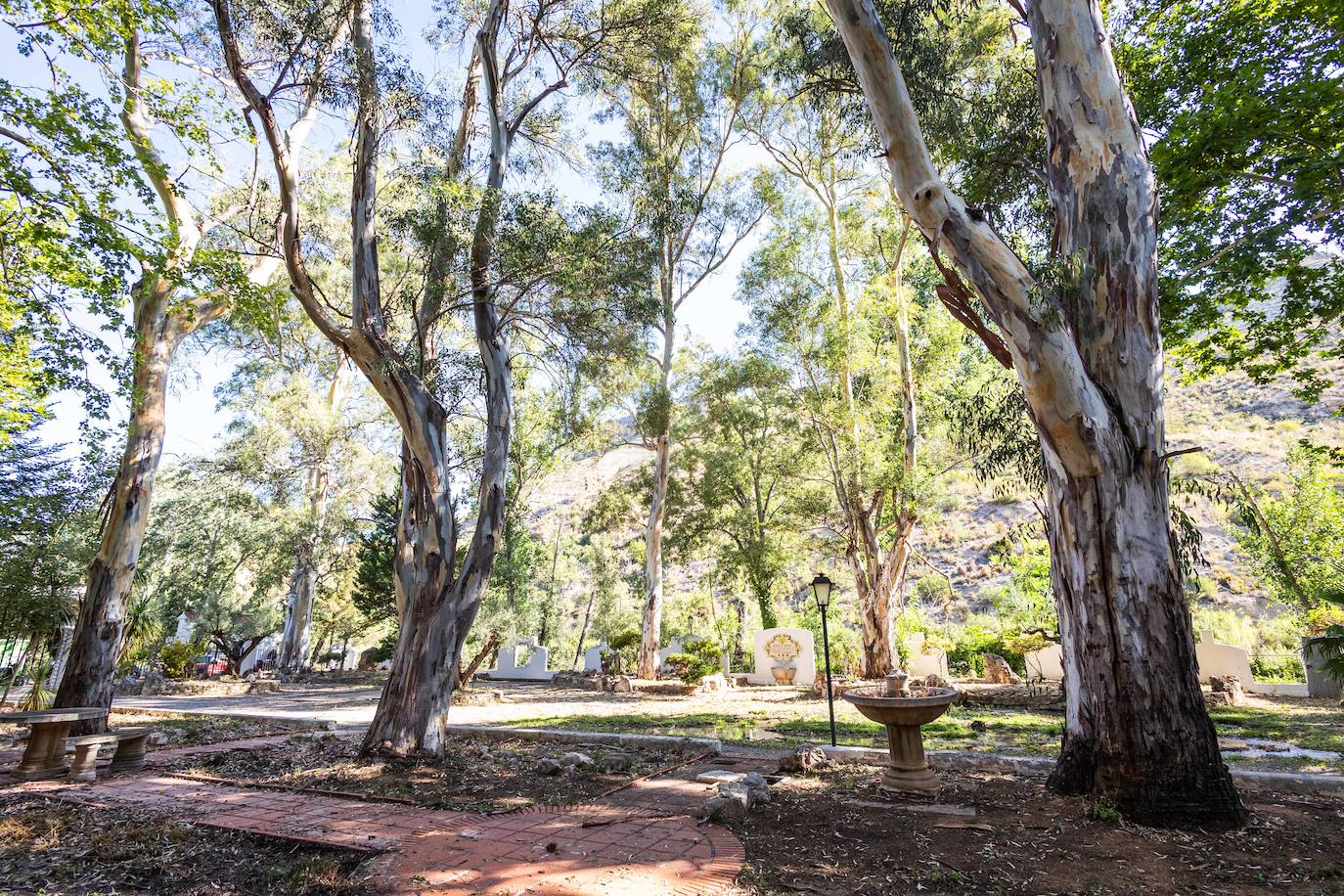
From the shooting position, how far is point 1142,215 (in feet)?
16.6

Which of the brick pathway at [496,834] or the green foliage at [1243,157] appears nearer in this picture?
the brick pathway at [496,834]

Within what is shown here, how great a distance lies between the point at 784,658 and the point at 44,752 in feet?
47.8

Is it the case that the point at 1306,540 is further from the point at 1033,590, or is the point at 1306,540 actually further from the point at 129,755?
the point at 129,755

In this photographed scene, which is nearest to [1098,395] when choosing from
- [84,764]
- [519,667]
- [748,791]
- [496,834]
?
[748,791]

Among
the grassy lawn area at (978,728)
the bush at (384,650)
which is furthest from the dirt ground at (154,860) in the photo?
the bush at (384,650)

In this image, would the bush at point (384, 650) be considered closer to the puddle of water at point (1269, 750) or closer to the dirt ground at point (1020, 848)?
the dirt ground at point (1020, 848)

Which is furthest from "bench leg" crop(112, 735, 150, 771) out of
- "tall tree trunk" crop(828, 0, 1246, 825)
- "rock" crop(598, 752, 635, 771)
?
"tall tree trunk" crop(828, 0, 1246, 825)

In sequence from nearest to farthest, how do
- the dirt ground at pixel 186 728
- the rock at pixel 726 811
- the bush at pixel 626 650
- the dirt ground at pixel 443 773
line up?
the rock at pixel 726 811 → the dirt ground at pixel 443 773 → the dirt ground at pixel 186 728 → the bush at pixel 626 650

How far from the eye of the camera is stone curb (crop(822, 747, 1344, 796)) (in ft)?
16.0

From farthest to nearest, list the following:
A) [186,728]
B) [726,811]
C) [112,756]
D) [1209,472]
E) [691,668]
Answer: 1. [1209,472]
2. [691,668]
3. [186,728]
4. [112,756]
5. [726,811]

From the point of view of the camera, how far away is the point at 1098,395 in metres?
4.74

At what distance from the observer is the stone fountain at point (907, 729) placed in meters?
4.89

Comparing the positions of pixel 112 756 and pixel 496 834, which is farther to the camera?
pixel 112 756

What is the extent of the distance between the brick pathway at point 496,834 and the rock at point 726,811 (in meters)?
0.11
